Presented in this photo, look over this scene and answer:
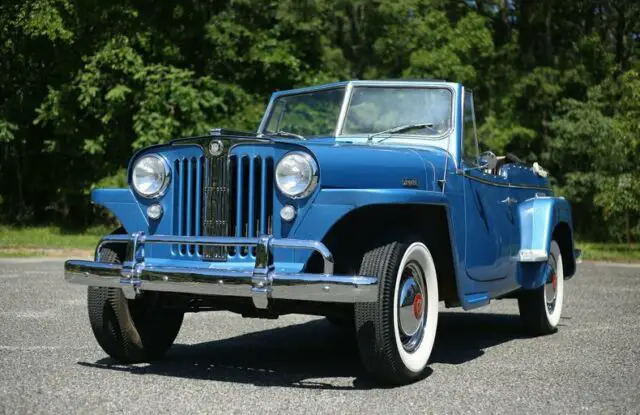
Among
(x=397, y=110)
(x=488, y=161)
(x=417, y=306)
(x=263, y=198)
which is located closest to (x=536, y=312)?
(x=488, y=161)

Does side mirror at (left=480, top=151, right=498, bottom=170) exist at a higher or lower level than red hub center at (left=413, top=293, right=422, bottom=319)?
higher

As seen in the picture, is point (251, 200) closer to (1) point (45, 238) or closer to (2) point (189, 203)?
(2) point (189, 203)

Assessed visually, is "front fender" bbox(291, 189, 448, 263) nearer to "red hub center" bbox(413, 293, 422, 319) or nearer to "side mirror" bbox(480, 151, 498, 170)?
"red hub center" bbox(413, 293, 422, 319)

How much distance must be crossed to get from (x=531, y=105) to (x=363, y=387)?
30.0 m

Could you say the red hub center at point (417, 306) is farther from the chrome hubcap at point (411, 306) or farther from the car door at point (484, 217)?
the car door at point (484, 217)

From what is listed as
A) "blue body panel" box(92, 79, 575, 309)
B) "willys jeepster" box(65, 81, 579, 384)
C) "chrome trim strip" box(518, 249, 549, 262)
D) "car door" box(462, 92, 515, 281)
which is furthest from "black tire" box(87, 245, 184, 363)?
"chrome trim strip" box(518, 249, 549, 262)

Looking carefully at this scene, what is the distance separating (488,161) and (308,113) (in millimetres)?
1467

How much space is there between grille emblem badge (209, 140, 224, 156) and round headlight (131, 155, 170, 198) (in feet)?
1.11

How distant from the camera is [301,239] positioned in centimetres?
522

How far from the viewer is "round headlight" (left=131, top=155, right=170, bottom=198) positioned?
5.65 metres

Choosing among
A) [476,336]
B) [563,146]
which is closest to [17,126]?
[563,146]

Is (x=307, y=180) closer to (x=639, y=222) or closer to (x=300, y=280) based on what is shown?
(x=300, y=280)

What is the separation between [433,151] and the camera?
6176 millimetres

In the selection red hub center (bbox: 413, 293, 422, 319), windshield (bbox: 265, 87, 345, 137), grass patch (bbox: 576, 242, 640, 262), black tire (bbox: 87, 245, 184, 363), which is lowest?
grass patch (bbox: 576, 242, 640, 262)
